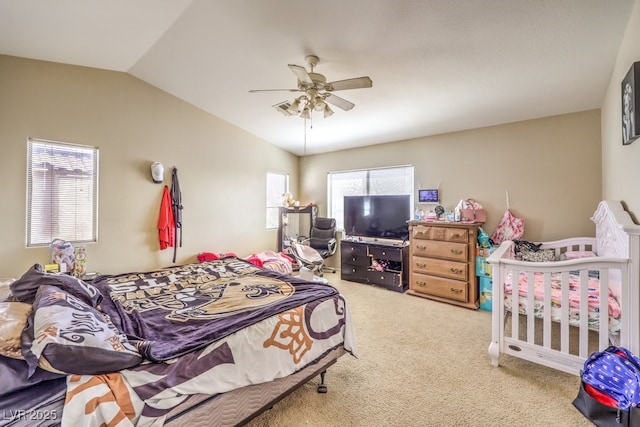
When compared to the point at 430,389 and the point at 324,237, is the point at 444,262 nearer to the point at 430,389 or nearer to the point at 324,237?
the point at 430,389

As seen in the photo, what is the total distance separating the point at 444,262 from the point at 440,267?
9 cm

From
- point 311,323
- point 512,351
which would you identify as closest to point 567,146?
point 512,351

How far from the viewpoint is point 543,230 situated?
→ 346 cm

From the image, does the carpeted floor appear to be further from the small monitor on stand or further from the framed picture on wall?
the small monitor on stand

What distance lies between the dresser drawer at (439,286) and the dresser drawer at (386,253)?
15.0 inches

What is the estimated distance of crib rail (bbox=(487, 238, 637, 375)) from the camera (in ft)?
6.31

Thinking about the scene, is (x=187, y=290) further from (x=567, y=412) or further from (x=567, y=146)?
(x=567, y=146)

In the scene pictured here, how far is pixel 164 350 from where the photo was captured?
4.33ft

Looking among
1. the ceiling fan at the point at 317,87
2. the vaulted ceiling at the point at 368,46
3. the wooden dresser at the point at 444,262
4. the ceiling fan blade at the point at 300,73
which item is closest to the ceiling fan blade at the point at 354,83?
the ceiling fan at the point at 317,87

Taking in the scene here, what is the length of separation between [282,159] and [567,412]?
17.1ft

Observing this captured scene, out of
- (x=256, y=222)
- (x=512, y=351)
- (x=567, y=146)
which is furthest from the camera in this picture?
(x=256, y=222)

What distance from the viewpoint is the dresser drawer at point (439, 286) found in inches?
143

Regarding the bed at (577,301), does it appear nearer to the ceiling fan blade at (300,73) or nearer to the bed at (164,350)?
the bed at (164,350)

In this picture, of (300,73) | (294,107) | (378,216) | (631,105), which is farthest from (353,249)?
(631,105)
